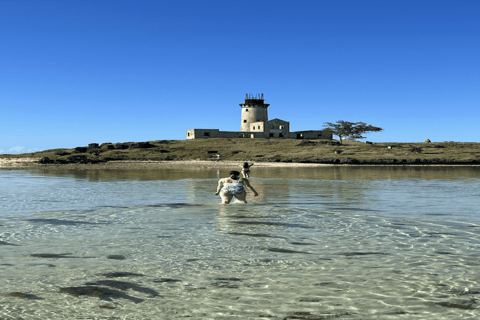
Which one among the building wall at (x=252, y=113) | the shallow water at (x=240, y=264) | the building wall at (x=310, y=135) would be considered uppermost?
the building wall at (x=252, y=113)

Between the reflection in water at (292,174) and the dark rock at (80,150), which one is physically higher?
the dark rock at (80,150)

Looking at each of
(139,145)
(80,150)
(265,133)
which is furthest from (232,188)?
(265,133)

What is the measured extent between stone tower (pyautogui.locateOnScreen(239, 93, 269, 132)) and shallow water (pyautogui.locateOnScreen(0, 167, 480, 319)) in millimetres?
121267

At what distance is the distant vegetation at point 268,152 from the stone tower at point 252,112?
62.4 ft

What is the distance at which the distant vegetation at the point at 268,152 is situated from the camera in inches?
3147

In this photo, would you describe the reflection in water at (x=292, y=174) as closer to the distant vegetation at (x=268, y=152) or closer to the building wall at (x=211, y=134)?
the distant vegetation at (x=268, y=152)

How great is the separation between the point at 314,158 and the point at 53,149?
75.5 m

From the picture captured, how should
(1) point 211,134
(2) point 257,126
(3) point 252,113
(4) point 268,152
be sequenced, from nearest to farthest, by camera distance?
(4) point 268,152 → (1) point 211,134 → (2) point 257,126 → (3) point 252,113

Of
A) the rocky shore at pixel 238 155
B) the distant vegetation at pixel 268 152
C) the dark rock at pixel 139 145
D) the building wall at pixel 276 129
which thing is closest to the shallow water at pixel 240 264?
the rocky shore at pixel 238 155

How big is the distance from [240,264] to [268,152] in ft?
286

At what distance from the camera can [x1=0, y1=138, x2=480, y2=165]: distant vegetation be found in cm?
7994

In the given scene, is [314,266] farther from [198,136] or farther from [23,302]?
[198,136]

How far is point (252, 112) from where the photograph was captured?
136375 millimetres

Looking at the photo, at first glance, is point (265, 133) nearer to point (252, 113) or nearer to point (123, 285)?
point (252, 113)
